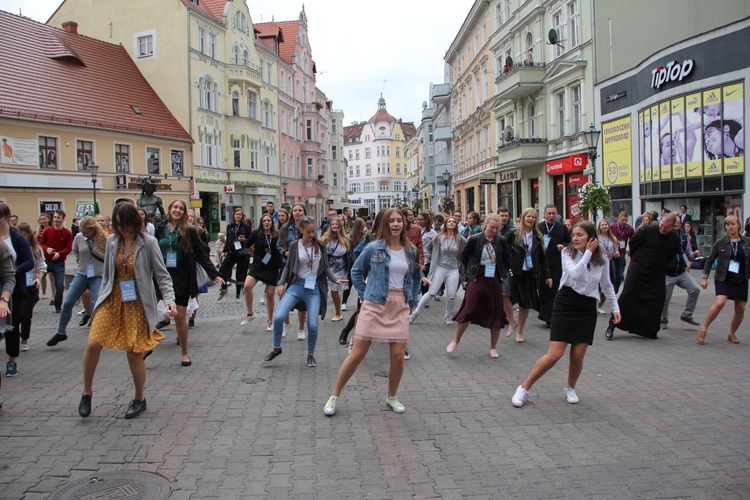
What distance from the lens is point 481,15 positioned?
132ft

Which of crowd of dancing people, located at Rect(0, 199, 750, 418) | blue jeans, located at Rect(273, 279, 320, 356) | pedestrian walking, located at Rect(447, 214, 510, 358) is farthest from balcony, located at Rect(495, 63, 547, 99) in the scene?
blue jeans, located at Rect(273, 279, 320, 356)

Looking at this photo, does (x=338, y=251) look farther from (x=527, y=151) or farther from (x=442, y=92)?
(x=442, y=92)

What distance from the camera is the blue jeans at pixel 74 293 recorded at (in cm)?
863

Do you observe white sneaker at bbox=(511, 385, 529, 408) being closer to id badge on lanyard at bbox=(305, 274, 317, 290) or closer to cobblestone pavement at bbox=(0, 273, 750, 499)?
cobblestone pavement at bbox=(0, 273, 750, 499)

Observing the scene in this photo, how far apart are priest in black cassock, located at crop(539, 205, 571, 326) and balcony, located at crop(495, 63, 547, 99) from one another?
2096 cm

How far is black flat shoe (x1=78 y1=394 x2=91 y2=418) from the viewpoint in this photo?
540 centimetres

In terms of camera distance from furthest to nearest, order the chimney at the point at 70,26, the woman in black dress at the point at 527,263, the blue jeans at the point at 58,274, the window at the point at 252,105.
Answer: the window at the point at 252,105, the chimney at the point at 70,26, the blue jeans at the point at 58,274, the woman in black dress at the point at 527,263

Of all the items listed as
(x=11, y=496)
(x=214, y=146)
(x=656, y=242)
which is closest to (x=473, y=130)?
(x=214, y=146)

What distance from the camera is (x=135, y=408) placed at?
5527mm

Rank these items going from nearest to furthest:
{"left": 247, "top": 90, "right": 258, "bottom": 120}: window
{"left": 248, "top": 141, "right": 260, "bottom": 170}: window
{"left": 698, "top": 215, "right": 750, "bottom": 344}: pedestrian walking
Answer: {"left": 698, "top": 215, "right": 750, "bottom": 344}: pedestrian walking
{"left": 247, "top": 90, "right": 258, "bottom": 120}: window
{"left": 248, "top": 141, "right": 260, "bottom": 170}: window

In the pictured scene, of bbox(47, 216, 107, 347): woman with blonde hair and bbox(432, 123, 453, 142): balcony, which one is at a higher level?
bbox(432, 123, 453, 142): balcony

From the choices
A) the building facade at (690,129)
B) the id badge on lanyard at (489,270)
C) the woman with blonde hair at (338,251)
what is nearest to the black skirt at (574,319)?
the id badge on lanyard at (489,270)

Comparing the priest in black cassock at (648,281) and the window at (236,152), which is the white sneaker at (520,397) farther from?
the window at (236,152)

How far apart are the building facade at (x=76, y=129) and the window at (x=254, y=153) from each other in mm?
6777
